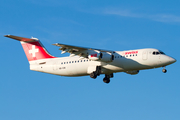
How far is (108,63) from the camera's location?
3039 cm

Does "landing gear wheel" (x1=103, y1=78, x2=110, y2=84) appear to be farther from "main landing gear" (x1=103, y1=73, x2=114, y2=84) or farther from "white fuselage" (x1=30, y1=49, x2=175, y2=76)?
"white fuselage" (x1=30, y1=49, x2=175, y2=76)

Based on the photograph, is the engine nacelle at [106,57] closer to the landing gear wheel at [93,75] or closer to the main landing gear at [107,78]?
the landing gear wheel at [93,75]

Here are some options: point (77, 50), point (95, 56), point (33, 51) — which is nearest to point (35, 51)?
point (33, 51)

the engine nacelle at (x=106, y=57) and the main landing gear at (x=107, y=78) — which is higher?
the engine nacelle at (x=106, y=57)

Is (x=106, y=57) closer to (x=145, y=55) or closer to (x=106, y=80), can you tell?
(x=145, y=55)

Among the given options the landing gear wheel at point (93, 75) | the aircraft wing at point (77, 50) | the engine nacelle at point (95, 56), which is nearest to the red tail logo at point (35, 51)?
the aircraft wing at point (77, 50)

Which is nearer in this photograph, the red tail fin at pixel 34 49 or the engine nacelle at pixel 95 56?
the engine nacelle at pixel 95 56

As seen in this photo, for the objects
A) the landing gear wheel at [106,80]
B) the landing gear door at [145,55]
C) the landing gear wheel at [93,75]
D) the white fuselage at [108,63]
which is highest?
the landing gear door at [145,55]

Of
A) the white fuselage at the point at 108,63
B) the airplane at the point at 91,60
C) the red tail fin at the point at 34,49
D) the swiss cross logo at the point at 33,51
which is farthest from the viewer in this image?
the swiss cross logo at the point at 33,51

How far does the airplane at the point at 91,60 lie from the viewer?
2920 cm

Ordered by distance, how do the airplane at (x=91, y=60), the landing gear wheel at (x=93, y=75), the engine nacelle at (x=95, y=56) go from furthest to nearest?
the landing gear wheel at (x=93, y=75), the engine nacelle at (x=95, y=56), the airplane at (x=91, y=60)

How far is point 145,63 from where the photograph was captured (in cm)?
2914

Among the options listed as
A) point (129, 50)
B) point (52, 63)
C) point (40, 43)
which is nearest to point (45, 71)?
point (52, 63)

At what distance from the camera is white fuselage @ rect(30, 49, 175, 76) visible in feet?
95.4
